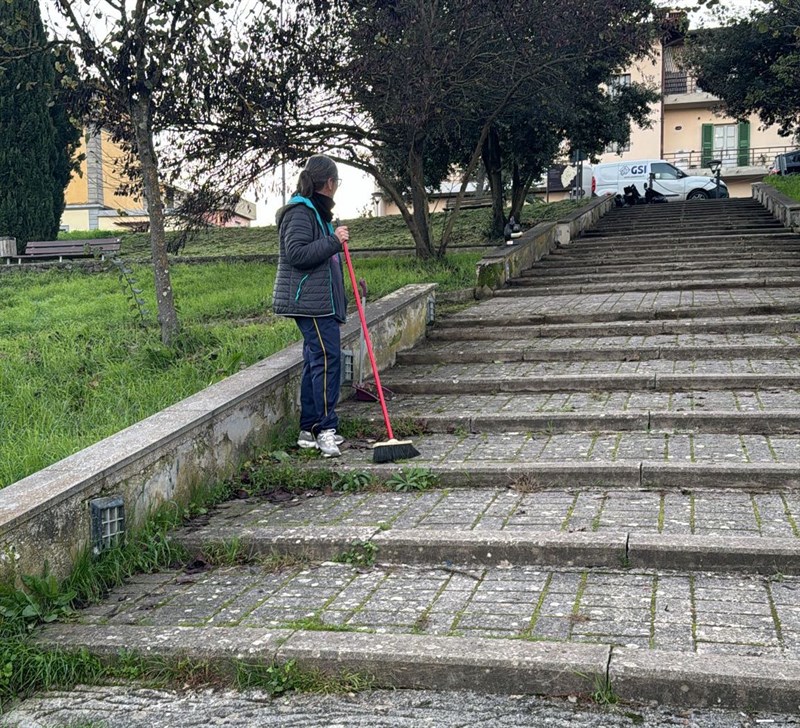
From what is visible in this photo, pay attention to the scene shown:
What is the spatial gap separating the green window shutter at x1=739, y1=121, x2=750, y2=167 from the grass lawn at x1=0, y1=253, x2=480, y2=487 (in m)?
34.3

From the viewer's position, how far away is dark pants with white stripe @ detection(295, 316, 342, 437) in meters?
6.11

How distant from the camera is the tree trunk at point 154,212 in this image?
9.07 metres

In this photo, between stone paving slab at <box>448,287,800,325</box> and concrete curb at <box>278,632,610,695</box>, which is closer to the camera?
concrete curb at <box>278,632,610,695</box>

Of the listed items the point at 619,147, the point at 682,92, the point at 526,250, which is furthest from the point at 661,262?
the point at 682,92

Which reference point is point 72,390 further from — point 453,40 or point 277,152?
point 453,40

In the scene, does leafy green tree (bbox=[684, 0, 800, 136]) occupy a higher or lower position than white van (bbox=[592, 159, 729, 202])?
higher

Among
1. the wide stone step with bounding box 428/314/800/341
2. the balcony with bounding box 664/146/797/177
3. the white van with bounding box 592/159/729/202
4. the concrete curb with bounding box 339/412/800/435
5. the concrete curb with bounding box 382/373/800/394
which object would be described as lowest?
the concrete curb with bounding box 339/412/800/435

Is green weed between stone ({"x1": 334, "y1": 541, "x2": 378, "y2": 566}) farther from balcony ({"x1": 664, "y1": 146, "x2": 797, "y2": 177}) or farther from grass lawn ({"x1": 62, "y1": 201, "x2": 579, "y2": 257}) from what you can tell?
balcony ({"x1": 664, "y1": 146, "x2": 797, "y2": 177})

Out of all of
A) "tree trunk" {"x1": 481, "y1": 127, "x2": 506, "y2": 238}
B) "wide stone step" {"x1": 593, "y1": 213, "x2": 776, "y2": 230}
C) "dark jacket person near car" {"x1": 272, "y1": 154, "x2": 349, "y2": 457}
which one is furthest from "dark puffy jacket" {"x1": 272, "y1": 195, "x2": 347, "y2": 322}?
"tree trunk" {"x1": 481, "y1": 127, "x2": 506, "y2": 238}

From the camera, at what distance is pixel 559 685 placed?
3365 mm

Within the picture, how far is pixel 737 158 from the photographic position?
45.5 m

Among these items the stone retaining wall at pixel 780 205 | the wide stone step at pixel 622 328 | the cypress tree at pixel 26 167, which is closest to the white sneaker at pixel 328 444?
the wide stone step at pixel 622 328

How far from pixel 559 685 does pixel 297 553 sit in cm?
175

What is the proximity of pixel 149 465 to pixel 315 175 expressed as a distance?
7.24 feet
